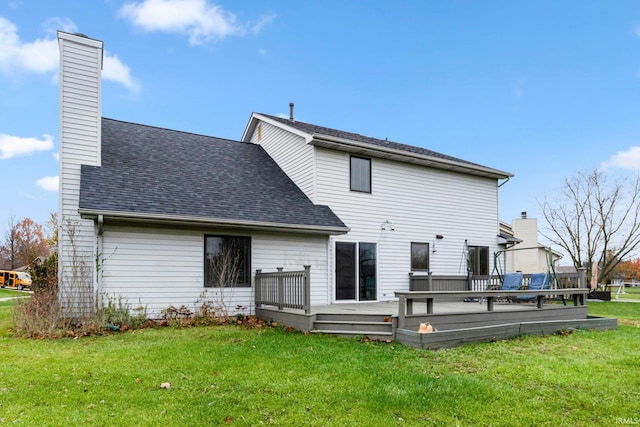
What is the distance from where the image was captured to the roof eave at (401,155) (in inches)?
466

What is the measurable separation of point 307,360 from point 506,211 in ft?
76.9

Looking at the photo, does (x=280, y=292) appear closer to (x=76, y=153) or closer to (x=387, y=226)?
(x=387, y=226)

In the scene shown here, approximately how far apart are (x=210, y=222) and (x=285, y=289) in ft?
7.62

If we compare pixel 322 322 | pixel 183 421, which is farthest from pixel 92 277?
pixel 183 421

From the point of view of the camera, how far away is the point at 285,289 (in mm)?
9297

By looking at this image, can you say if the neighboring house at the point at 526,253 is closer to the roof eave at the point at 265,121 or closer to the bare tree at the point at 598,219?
the bare tree at the point at 598,219

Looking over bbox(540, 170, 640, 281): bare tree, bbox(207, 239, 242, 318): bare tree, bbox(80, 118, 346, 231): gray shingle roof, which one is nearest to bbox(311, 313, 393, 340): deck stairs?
bbox(207, 239, 242, 318): bare tree

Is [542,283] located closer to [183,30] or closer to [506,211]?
[183,30]

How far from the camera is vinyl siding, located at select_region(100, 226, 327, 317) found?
9.17 m

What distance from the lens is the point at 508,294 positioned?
28.1 feet

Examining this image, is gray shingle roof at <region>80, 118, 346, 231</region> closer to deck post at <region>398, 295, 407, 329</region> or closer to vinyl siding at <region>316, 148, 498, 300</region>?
vinyl siding at <region>316, 148, 498, 300</region>

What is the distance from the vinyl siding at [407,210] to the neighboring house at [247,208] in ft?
0.14

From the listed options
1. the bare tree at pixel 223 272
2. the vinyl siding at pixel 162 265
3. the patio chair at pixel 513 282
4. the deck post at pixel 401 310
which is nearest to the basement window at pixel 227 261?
the bare tree at pixel 223 272

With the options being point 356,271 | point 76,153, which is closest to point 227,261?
point 356,271
